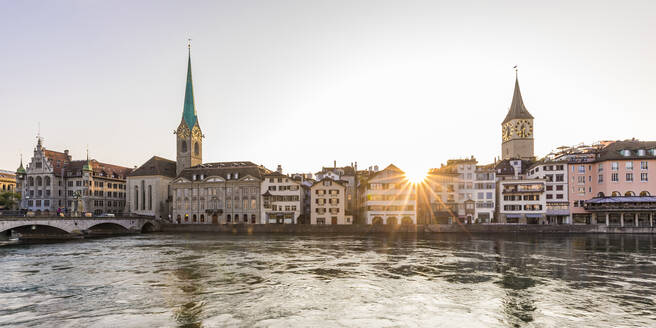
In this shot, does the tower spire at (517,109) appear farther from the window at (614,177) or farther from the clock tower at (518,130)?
the window at (614,177)

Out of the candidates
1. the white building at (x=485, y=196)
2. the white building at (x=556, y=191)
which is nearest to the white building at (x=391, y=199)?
the white building at (x=485, y=196)

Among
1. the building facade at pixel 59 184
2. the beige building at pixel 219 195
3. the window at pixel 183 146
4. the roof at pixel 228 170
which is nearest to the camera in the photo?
the beige building at pixel 219 195

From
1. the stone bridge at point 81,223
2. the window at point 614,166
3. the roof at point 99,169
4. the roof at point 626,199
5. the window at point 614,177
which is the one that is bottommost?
the stone bridge at point 81,223

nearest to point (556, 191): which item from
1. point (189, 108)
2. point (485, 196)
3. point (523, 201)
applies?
point (523, 201)

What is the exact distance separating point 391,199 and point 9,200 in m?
86.6

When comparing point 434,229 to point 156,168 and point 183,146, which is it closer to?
point 156,168

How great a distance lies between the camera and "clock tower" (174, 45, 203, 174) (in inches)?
4237

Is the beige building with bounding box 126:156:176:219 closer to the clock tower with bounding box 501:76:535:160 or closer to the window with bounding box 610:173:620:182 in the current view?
the window with bounding box 610:173:620:182

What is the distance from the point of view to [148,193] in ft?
311

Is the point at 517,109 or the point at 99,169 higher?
the point at 517,109

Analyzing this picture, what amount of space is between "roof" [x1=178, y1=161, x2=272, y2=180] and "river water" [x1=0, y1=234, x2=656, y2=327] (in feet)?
167

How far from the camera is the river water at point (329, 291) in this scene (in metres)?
15.9

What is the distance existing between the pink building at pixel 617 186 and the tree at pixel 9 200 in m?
124

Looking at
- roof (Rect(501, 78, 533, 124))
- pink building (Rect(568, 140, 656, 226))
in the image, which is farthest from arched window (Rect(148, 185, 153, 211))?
roof (Rect(501, 78, 533, 124))
